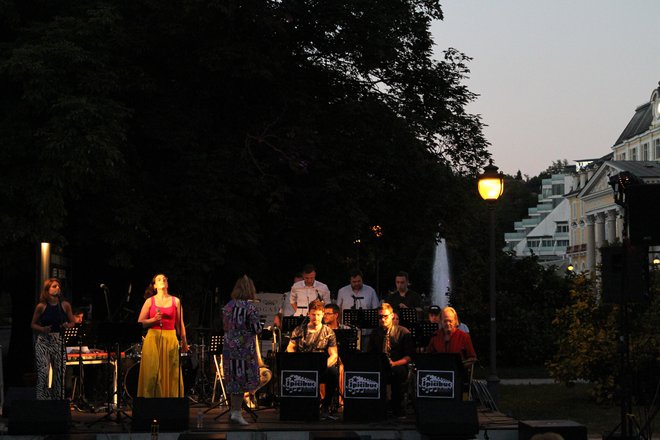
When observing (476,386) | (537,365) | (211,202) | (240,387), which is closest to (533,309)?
(537,365)

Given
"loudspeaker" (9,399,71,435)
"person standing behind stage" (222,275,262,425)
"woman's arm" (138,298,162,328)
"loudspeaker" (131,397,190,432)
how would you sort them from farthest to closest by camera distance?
"woman's arm" (138,298,162,328)
"person standing behind stage" (222,275,262,425)
"loudspeaker" (131,397,190,432)
"loudspeaker" (9,399,71,435)

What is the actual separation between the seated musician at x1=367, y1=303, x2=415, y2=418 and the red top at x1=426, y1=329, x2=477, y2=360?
372 millimetres

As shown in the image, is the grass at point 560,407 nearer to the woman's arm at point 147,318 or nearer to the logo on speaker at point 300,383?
the logo on speaker at point 300,383

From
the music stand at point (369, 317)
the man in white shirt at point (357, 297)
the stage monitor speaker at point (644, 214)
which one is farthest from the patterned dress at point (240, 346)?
the stage monitor speaker at point (644, 214)

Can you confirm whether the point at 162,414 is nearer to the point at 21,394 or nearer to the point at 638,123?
the point at 21,394

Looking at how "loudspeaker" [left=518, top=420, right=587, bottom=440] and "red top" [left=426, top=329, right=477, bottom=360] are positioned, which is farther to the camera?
"red top" [left=426, top=329, right=477, bottom=360]

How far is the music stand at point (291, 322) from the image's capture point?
19531mm

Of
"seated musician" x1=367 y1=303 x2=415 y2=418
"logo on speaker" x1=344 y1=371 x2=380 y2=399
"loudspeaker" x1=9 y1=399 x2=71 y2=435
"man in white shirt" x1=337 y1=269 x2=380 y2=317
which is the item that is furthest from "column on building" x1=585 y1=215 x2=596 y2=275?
"loudspeaker" x1=9 y1=399 x2=71 y2=435

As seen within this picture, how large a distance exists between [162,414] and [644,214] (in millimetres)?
6757

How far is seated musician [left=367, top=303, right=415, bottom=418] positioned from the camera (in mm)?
18250

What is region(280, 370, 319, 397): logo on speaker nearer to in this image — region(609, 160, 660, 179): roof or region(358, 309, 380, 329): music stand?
region(358, 309, 380, 329): music stand

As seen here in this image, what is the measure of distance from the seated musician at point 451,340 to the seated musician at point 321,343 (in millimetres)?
1528

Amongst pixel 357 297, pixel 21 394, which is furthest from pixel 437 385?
pixel 21 394

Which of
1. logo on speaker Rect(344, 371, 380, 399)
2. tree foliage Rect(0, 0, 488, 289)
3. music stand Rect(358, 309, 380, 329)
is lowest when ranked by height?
logo on speaker Rect(344, 371, 380, 399)
